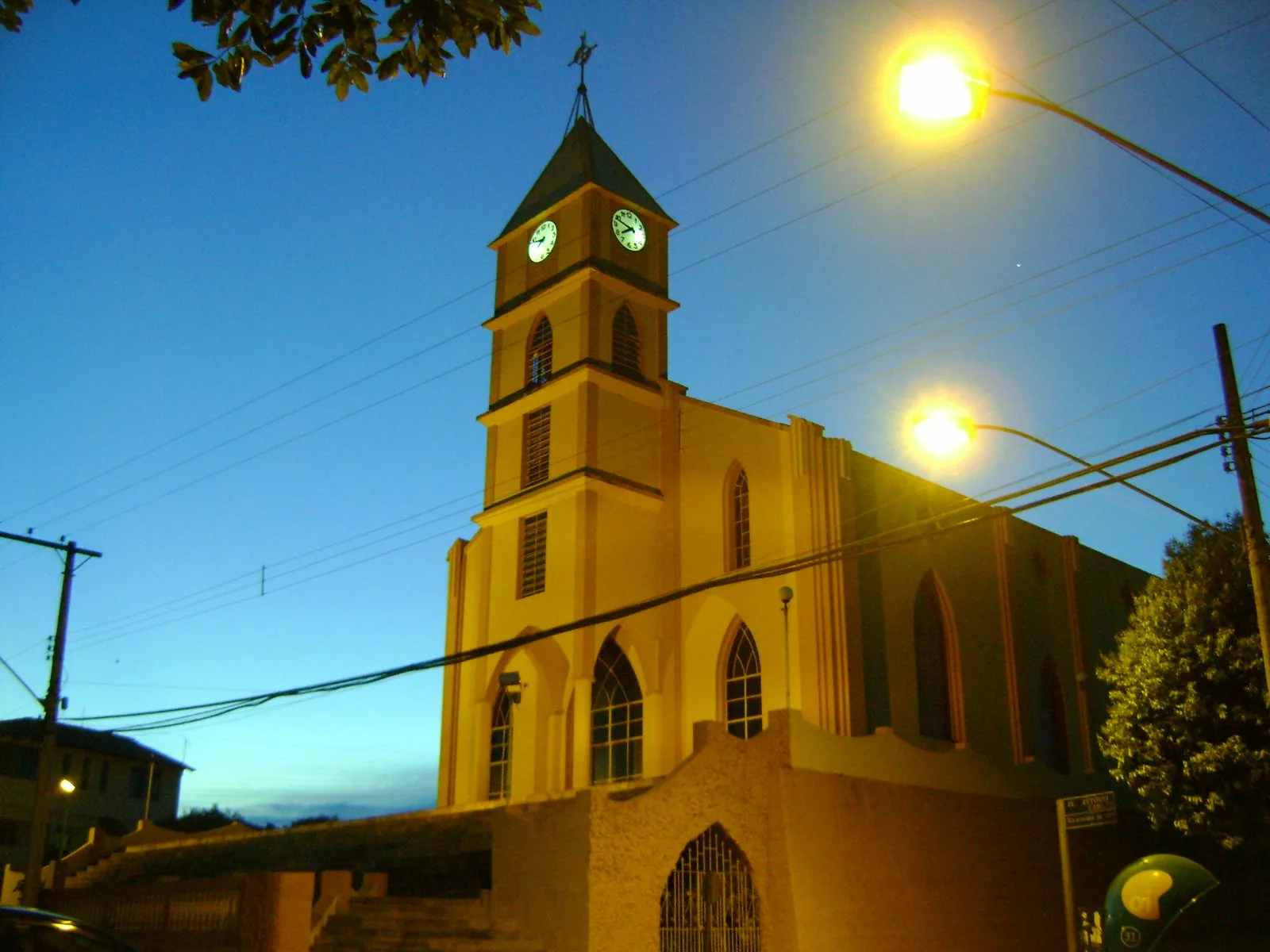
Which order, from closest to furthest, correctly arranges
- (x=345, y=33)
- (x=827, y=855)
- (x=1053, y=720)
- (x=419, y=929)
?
(x=345, y=33), (x=419, y=929), (x=827, y=855), (x=1053, y=720)

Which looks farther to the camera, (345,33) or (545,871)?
(545,871)

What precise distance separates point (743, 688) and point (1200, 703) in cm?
908

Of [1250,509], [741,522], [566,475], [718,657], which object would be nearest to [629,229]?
[566,475]

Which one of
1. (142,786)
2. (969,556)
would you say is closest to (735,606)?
(969,556)

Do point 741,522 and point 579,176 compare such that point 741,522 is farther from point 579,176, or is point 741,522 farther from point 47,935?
point 47,935

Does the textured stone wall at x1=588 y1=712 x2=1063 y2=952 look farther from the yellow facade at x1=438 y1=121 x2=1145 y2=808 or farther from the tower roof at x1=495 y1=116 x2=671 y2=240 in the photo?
the tower roof at x1=495 y1=116 x2=671 y2=240

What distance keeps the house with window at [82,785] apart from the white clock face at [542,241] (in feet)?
92.1

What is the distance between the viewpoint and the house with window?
49.9m

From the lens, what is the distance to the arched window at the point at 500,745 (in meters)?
28.0

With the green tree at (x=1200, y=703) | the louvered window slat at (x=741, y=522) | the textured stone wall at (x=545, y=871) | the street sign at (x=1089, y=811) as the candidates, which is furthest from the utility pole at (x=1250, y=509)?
the louvered window slat at (x=741, y=522)

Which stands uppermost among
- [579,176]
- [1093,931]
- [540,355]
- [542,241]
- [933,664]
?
[579,176]

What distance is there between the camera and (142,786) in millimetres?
57344

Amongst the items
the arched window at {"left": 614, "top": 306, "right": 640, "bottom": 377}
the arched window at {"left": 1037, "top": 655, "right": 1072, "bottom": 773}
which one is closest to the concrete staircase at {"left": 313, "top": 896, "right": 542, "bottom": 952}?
the arched window at {"left": 614, "top": 306, "right": 640, "bottom": 377}

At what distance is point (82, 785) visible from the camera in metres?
53.7
